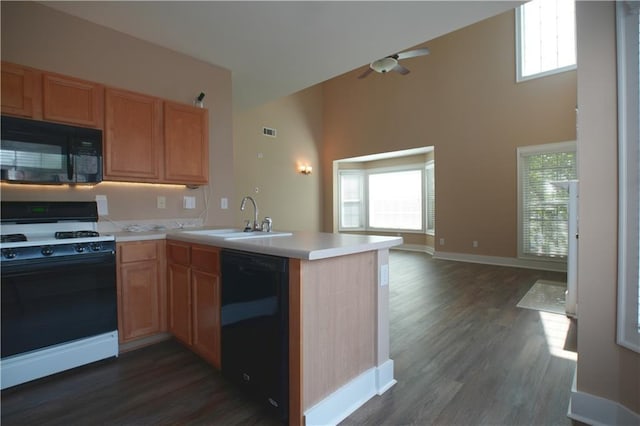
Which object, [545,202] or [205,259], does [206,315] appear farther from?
[545,202]

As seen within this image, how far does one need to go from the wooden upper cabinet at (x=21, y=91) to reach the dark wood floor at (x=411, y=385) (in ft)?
6.07

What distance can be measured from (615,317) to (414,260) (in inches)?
196

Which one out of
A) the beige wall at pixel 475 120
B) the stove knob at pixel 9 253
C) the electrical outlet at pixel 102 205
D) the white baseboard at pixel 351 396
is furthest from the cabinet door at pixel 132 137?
the beige wall at pixel 475 120

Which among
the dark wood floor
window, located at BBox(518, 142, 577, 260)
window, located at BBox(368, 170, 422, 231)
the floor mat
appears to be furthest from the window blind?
the dark wood floor

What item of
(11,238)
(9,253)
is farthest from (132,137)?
(9,253)

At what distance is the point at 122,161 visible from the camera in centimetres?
265

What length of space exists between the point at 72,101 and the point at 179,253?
1.45 m

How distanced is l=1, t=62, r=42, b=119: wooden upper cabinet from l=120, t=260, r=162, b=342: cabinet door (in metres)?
1.30

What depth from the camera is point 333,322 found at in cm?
163

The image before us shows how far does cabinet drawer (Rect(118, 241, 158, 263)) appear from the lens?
236 centimetres

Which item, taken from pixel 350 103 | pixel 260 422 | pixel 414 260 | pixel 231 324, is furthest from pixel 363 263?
pixel 350 103

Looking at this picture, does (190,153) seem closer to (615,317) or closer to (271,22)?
(271,22)

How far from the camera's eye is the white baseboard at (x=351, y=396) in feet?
5.02

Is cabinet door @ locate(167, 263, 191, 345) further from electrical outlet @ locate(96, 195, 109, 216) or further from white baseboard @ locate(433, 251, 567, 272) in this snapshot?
white baseboard @ locate(433, 251, 567, 272)
